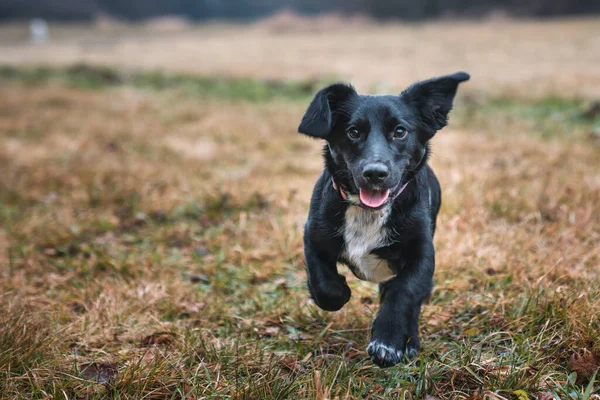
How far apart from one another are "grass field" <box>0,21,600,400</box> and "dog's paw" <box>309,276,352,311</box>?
27cm

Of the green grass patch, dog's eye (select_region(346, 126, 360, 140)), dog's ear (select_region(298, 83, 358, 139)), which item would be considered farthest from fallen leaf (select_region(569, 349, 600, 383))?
the green grass patch

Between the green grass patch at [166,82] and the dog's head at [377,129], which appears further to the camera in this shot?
the green grass patch at [166,82]

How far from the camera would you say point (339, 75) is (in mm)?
13891

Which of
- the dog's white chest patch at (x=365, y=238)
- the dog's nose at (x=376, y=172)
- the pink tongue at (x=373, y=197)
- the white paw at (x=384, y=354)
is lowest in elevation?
the white paw at (x=384, y=354)

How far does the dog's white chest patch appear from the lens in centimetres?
273

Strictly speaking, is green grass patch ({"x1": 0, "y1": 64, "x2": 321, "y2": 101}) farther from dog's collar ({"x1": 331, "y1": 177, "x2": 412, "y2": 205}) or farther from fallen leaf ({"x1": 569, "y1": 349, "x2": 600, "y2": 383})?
fallen leaf ({"x1": 569, "y1": 349, "x2": 600, "y2": 383})

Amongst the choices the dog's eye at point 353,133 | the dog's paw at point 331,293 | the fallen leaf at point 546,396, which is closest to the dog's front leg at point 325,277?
the dog's paw at point 331,293

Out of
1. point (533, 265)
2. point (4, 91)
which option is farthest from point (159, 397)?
point (4, 91)

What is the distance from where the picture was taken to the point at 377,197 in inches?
103

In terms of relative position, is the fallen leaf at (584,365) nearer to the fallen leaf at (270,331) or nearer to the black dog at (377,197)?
the black dog at (377,197)

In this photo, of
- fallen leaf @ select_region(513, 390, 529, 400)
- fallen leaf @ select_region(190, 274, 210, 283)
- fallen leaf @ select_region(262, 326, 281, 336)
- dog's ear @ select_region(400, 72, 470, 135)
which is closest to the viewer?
fallen leaf @ select_region(513, 390, 529, 400)

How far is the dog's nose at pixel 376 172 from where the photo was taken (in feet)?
8.14

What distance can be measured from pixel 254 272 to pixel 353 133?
1.55 meters

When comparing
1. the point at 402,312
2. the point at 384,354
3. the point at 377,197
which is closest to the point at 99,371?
the point at 384,354
